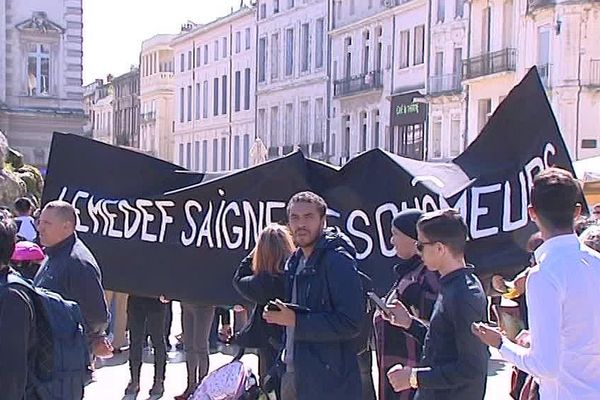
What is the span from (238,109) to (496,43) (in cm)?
2829

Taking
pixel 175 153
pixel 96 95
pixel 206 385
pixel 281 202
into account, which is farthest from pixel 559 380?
pixel 96 95

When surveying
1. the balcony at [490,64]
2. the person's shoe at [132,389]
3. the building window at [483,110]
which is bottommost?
the person's shoe at [132,389]

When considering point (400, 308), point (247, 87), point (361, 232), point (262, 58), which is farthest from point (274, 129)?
point (400, 308)

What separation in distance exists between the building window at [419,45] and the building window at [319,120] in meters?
10.0

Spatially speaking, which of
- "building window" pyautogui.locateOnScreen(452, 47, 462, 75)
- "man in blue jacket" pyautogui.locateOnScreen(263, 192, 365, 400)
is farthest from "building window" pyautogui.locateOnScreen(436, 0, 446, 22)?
"man in blue jacket" pyautogui.locateOnScreen(263, 192, 365, 400)

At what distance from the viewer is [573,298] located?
3.90 m

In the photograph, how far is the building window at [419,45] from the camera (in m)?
44.3

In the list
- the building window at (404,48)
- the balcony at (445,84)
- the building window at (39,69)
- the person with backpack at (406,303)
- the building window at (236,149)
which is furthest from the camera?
the building window at (236,149)

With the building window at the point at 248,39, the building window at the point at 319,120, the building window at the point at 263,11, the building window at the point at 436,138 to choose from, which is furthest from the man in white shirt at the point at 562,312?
the building window at the point at 248,39

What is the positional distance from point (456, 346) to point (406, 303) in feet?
3.05

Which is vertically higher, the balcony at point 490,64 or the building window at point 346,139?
the balcony at point 490,64

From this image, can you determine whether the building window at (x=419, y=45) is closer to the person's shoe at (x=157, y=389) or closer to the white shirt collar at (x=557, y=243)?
the person's shoe at (x=157, y=389)

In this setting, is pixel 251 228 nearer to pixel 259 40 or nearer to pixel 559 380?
pixel 559 380

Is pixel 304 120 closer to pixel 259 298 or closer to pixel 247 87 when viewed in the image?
pixel 247 87
